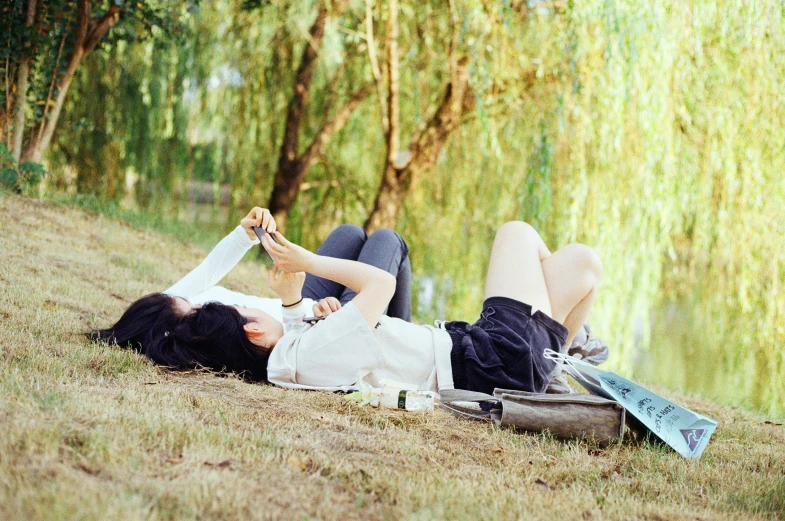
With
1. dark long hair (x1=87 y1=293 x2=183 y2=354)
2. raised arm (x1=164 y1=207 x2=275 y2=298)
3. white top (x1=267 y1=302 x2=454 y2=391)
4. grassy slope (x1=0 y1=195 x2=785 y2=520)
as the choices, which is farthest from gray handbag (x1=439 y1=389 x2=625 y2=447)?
raised arm (x1=164 y1=207 x2=275 y2=298)

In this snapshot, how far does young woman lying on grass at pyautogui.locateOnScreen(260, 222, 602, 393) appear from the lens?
2.58 meters

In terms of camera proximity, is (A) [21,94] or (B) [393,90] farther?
(B) [393,90]

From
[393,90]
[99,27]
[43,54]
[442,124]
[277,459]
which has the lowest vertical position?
[277,459]

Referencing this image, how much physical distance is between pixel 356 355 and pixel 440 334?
34 centimetres

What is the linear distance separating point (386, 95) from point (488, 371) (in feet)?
14.3

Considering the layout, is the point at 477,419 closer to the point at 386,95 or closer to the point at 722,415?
the point at 722,415

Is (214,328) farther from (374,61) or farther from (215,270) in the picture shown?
(374,61)

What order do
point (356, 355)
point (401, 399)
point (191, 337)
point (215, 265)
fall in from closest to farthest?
point (401, 399) < point (356, 355) < point (191, 337) < point (215, 265)

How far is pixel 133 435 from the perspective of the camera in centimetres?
178

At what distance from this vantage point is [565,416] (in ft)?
7.70

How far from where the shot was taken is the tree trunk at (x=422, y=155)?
20.2 ft

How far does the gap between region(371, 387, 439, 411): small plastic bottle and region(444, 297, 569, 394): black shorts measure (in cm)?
25

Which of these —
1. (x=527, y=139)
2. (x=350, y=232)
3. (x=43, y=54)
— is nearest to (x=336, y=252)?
(x=350, y=232)

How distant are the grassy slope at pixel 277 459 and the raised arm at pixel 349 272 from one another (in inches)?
13.6
